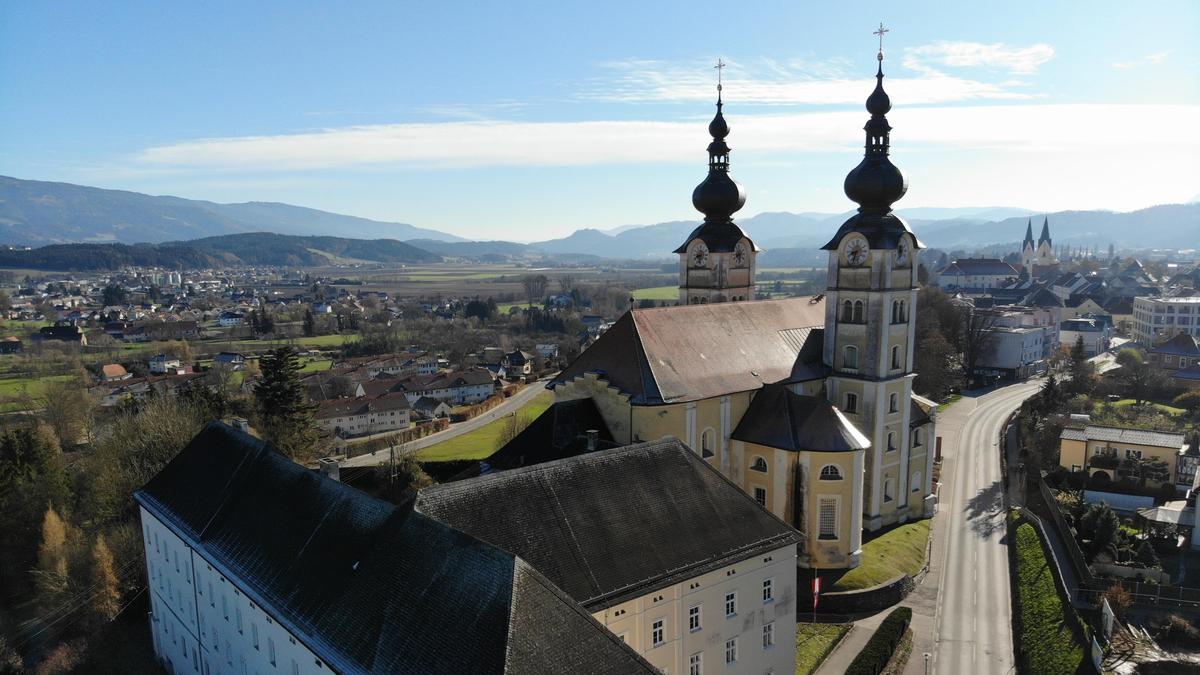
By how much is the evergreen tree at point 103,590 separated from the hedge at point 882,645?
30402mm

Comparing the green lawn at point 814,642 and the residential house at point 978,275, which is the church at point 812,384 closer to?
the green lawn at point 814,642

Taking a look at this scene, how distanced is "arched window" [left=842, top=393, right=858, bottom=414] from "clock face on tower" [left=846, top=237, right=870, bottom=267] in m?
6.45

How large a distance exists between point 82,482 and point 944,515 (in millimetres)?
49158

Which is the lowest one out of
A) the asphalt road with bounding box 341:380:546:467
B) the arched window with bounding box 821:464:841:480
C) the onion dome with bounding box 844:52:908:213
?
the asphalt road with bounding box 341:380:546:467

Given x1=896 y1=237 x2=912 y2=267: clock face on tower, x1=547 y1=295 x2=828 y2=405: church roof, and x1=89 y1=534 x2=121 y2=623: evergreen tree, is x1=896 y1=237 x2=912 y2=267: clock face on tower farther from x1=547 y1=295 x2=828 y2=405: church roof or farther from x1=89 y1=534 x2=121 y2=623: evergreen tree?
x1=89 y1=534 x2=121 y2=623: evergreen tree

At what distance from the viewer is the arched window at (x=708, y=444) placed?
1268 inches

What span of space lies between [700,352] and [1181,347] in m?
68.9

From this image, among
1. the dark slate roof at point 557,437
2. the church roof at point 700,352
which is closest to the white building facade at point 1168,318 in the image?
the church roof at point 700,352

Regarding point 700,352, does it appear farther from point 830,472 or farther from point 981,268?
point 981,268

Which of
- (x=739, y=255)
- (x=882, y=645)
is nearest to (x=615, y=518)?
(x=882, y=645)

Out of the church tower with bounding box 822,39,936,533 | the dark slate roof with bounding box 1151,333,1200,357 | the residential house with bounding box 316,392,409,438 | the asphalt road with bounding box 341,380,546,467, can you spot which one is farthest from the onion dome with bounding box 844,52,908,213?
the dark slate roof with bounding box 1151,333,1200,357

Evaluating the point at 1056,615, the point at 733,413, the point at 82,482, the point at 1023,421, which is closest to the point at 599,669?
the point at 733,413

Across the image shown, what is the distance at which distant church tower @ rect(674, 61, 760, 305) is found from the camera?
4238 cm

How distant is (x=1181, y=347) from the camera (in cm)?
7512
